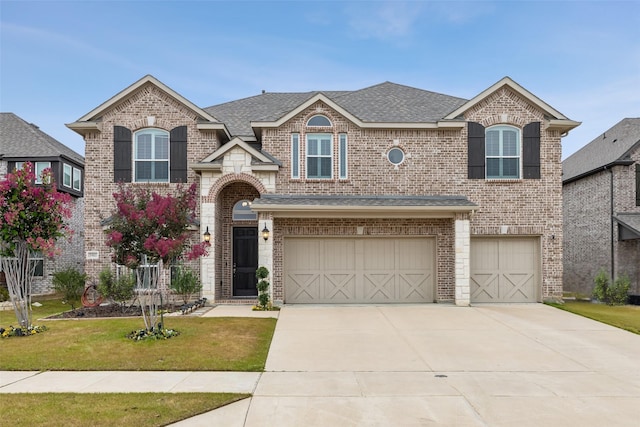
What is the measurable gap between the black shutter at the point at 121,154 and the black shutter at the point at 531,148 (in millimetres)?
13696

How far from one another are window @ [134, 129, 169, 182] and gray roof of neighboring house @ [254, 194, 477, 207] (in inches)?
150

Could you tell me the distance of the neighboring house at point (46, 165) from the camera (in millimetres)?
19656

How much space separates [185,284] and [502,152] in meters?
11.6

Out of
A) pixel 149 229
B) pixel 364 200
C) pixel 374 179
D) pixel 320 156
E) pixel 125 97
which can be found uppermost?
pixel 125 97

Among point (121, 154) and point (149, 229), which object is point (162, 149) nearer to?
point (121, 154)

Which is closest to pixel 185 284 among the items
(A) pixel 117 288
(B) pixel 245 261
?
(A) pixel 117 288

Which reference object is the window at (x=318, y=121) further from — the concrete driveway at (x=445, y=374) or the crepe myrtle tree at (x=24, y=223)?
the crepe myrtle tree at (x=24, y=223)

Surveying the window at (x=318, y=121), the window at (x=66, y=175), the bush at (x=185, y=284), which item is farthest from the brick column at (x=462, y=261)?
the window at (x=66, y=175)

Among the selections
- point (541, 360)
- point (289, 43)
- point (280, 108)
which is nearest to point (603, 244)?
point (541, 360)

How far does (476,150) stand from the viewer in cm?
1566

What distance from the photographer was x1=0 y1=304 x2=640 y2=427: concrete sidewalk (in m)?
5.48

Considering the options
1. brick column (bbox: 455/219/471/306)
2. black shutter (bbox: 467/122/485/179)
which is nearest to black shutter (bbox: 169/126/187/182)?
brick column (bbox: 455/219/471/306)

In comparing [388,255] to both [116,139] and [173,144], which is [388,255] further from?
[116,139]

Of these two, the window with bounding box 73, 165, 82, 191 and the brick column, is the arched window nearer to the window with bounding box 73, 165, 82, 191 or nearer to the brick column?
the brick column
